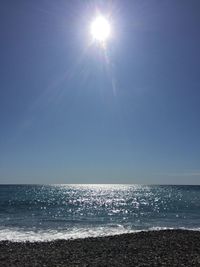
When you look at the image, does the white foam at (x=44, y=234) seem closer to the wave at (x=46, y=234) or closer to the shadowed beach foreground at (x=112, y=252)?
the wave at (x=46, y=234)

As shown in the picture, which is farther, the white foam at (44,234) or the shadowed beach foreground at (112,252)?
the white foam at (44,234)

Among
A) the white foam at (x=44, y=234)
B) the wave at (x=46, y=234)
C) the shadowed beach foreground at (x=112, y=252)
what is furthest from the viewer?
the wave at (x=46, y=234)

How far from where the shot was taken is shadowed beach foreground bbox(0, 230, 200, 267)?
20469 mm

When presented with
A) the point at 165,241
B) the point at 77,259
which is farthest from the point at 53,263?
the point at 165,241

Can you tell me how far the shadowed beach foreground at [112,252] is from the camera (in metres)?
20.5

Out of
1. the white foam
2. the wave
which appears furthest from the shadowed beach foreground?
the wave

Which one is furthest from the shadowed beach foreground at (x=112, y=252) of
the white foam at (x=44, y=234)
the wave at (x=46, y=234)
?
the wave at (x=46, y=234)

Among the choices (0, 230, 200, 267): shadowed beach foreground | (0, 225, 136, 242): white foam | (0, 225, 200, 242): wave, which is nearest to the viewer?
(0, 230, 200, 267): shadowed beach foreground

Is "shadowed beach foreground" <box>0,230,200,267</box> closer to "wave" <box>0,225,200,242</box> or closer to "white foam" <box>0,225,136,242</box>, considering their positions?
"white foam" <box>0,225,136,242</box>

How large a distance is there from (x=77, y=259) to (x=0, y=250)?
20.6ft

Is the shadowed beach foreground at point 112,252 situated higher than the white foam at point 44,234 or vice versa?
the white foam at point 44,234

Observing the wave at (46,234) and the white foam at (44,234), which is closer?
the white foam at (44,234)

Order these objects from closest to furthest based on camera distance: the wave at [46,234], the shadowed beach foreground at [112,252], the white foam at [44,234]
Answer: the shadowed beach foreground at [112,252] < the white foam at [44,234] < the wave at [46,234]

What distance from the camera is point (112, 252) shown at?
2372 centimetres
